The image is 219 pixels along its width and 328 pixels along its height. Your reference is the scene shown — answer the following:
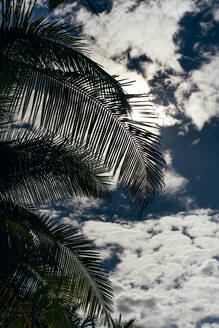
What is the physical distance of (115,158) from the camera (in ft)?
12.7

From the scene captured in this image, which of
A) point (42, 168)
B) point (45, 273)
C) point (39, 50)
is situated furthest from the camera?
point (42, 168)

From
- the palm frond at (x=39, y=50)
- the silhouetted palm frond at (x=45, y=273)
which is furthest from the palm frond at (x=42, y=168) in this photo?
the palm frond at (x=39, y=50)

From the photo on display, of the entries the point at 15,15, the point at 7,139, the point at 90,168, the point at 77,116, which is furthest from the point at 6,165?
the point at 15,15

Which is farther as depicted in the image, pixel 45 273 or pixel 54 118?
pixel 45 273

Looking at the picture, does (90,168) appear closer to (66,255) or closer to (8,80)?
(66,255)

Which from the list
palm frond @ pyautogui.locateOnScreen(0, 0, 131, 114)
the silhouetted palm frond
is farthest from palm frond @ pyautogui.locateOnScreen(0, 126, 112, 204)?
palm frond @ pyautogui.locateOnScreen(0, 0, 131, 114)

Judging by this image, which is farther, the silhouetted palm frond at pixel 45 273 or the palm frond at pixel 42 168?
the palm frond at pixel 42 168

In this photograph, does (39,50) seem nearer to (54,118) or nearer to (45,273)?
(54,118)

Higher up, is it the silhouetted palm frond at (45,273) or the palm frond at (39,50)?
the palm frond at (39,50)

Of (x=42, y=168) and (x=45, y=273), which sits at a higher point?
(x=42, y=168)

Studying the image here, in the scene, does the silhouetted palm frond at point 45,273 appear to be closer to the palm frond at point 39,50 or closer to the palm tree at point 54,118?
the palm tree at point 54,118

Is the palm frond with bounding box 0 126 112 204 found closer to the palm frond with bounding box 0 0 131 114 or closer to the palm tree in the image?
the palm tree

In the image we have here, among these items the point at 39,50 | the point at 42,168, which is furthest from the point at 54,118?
the point at 42,168

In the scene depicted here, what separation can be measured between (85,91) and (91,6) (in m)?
1.01
